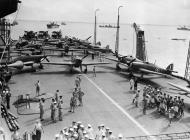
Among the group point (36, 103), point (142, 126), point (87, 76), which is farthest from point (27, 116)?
point (87, 76)

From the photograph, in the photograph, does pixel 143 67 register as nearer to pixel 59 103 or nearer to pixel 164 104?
pixel 164 104

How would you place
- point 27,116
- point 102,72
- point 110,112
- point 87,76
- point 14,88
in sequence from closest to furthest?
1. point 27,116
2. point 110,112
3. point 14,88
4. point 87,76
5. point 102,72

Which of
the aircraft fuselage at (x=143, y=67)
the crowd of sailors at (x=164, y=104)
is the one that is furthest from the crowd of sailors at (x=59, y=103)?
the aircraft fuselage at (x=143, y=67)

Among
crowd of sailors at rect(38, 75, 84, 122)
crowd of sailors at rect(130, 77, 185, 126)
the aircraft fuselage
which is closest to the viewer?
crowd of sailors at rect(38, 75, 84, 122)

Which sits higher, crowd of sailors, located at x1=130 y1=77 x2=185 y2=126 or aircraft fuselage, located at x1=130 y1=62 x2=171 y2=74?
aircraft fuselage, located at x1=130 y1=62 x2=171 y2=74

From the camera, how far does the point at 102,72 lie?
36938mm

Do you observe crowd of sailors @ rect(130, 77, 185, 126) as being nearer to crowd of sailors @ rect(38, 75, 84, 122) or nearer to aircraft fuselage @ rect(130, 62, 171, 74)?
crowd of sailors @ rect(38, 75, 84, 122)

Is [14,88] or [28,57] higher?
[28,57]

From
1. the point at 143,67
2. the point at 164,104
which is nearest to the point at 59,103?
the point at 164,104

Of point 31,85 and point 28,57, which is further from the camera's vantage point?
point 28,57

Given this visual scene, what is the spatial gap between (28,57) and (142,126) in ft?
69.9

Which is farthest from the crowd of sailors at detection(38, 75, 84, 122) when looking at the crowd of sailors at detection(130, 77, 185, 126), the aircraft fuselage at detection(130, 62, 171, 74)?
the aircraft fuselage at detection(130, 62, 171, 74)

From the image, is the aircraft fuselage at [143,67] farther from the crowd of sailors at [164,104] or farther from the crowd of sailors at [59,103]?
the crowd of sailors at [59,103]

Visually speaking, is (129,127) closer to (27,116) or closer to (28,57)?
(27,116)
